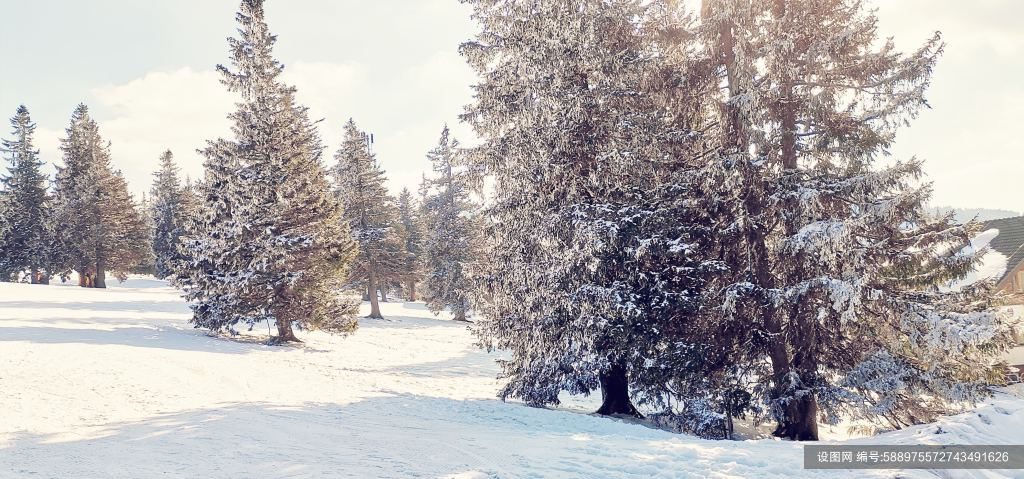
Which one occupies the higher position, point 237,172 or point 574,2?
point 574,2

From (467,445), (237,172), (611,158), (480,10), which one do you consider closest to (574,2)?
(480,10)

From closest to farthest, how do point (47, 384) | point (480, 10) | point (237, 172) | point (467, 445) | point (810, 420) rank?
point (467, 445) < point (47, 384) < point (810, 420) < point (480, 10) < point (237, 172)

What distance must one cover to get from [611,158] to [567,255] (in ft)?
8.30

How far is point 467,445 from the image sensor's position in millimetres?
8648

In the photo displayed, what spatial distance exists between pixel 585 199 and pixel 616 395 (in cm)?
515

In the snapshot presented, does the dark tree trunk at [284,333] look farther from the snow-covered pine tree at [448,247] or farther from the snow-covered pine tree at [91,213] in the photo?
the snow-covered pine tree at [91,213]

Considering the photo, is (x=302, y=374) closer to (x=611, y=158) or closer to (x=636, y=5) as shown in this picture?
(x=611, y=158)

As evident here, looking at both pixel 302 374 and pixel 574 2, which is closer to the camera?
pixel 574 2

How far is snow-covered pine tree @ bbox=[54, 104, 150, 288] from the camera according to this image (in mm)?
38156

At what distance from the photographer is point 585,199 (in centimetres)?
1298

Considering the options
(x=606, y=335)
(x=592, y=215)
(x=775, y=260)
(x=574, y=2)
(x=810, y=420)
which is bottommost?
(x=810, y=420)

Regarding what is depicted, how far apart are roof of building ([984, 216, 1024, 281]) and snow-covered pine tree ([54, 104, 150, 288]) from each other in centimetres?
5351

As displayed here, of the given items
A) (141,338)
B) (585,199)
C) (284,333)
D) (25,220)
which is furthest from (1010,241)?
(25,220)

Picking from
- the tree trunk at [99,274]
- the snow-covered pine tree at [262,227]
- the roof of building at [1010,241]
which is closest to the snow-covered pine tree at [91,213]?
the tree trunk at [99,274]
